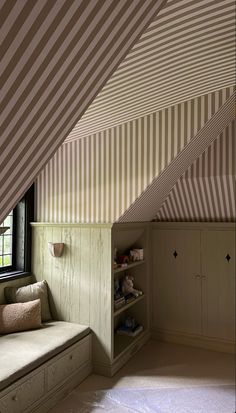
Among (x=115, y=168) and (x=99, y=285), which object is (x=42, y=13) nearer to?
(x=115, y=168)

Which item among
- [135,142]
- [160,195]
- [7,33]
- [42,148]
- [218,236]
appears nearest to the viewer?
[7,33]

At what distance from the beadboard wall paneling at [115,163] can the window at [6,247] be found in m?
0.38

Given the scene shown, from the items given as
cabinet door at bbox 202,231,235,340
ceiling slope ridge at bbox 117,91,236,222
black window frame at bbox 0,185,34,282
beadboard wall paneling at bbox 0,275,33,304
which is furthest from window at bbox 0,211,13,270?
cabinet door at bbox 202,231,235,340

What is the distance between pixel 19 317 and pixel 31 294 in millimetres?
333

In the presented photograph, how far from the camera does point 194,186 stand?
3656mm

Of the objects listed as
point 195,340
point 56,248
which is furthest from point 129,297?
point 56,248

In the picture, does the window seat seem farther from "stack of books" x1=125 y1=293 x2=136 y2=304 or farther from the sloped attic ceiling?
the sloped attic ceiling

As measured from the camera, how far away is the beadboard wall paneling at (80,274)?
324cm

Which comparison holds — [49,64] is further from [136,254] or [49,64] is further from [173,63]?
[136,254]

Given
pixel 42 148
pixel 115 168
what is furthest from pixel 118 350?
pixel 42 148

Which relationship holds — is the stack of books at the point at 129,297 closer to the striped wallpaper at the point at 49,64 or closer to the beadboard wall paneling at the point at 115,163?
the beadboard wall paneling at the point at 115,163

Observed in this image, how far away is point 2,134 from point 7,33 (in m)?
0.37

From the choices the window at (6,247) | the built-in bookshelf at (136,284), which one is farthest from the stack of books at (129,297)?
the window at (6,247)

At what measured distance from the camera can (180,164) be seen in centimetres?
313
